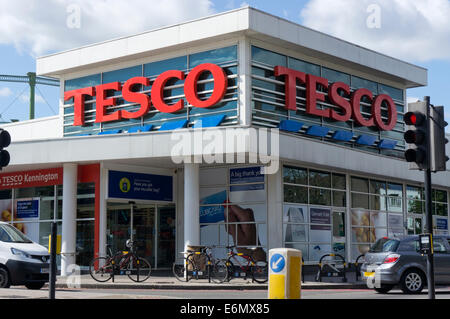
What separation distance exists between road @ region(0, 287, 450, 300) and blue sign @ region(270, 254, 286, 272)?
4.10m

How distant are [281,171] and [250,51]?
4.42 m

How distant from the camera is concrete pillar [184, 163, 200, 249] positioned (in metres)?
23.5

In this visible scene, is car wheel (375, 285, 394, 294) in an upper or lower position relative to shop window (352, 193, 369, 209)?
lower

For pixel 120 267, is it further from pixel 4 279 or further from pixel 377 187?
pixel 377 187

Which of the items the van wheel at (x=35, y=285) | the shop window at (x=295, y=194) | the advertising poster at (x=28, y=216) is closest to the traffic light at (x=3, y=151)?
the van wheel at (x=35, y=285)

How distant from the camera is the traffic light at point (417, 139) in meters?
12.0

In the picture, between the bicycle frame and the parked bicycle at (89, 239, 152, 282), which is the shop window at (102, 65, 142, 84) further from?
the bicycle frame

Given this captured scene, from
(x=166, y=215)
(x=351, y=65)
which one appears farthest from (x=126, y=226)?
(x=351, y=65)

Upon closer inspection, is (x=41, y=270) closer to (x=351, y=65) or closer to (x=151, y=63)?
(x=151, y=63)

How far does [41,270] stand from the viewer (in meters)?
18.2

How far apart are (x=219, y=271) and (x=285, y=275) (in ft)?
33.6

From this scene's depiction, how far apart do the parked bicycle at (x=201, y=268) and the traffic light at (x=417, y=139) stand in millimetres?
10076

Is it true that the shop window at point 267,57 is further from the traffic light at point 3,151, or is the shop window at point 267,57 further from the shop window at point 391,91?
the traffic light at point 3,151

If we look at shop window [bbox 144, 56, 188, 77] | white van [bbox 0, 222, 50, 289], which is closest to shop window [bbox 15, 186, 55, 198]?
shop window [bbox 144, 56, 188, 77]
